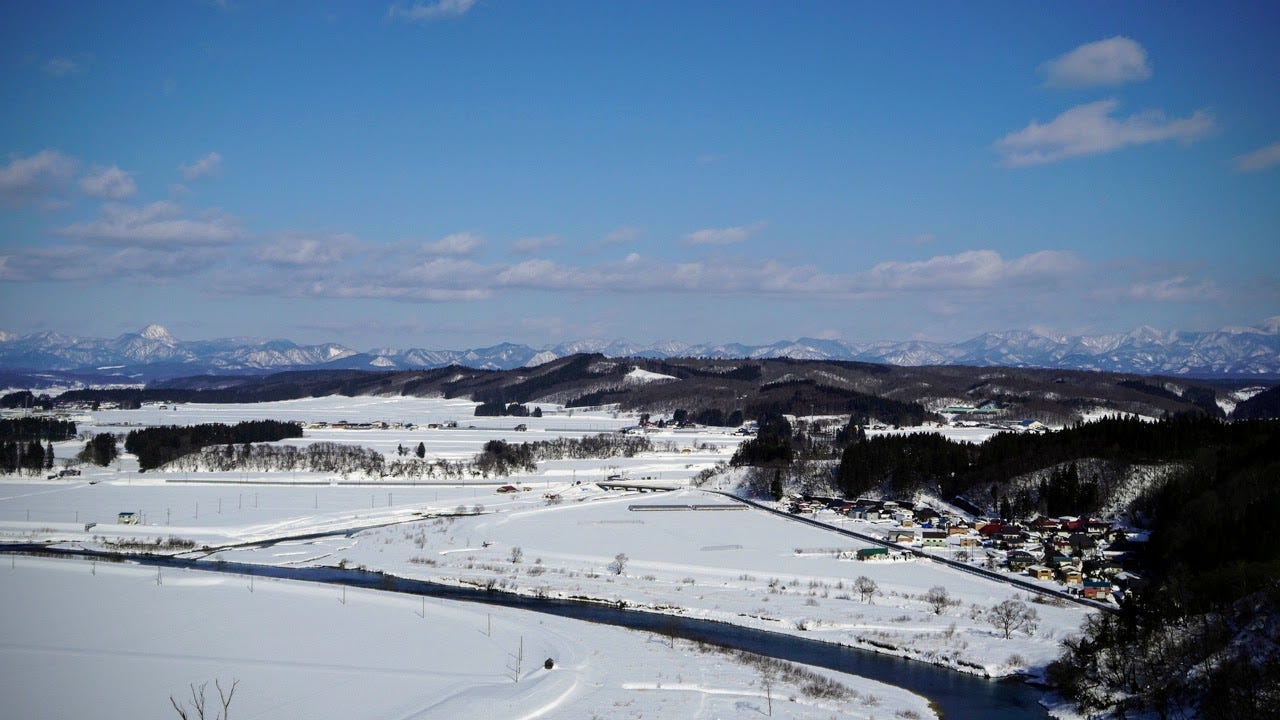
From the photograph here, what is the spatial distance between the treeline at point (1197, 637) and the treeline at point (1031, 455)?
45.6ft

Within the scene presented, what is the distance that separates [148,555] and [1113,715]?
116ft

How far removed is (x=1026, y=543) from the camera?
40250mm

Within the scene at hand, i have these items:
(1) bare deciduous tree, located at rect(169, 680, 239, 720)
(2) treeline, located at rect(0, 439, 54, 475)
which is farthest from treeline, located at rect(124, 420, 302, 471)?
(1) bare deciduous tree, located at rect(169, 680, 239, 720)

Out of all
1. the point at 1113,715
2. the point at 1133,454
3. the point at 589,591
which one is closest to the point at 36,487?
the point at 589,591

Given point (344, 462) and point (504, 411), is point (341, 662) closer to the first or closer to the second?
point (344, 462)

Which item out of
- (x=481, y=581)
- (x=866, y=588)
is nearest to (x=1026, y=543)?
(x=866, y=588)

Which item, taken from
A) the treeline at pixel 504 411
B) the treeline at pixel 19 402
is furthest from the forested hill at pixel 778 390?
the treeline at pixel 19 402

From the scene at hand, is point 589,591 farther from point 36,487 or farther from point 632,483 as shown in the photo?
point 36,487

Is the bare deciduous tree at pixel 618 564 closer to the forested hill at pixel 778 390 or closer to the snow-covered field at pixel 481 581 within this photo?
Result: the snow-covered field at pixel 481 581

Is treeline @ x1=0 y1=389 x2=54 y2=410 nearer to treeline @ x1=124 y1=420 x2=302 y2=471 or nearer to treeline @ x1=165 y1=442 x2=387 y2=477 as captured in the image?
treeline @ x1=124 y1=420 x2=302 y2=471

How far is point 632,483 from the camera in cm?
6456

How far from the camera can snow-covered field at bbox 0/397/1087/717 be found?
72.5ft

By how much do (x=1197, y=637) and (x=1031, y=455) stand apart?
108 ft

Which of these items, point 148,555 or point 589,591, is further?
point 148,555
